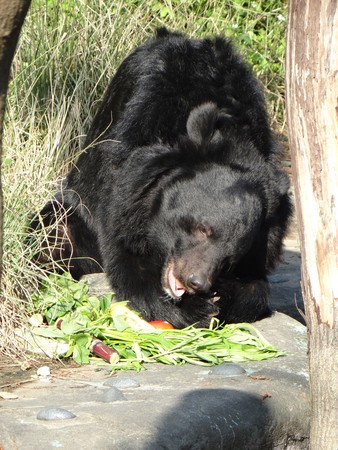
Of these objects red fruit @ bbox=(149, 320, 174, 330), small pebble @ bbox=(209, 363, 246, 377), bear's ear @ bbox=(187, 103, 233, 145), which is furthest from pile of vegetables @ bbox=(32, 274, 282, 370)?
bear's ear @ bbox=(187, 103, 233, 145)

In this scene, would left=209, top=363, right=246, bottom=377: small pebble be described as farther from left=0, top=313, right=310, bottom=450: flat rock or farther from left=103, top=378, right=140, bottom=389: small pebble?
left=103, top=378, right=140, bottom=389: small pebble

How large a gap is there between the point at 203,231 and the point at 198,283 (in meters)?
0.29

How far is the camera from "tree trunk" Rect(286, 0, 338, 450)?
2.93m

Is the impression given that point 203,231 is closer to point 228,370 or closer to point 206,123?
point 206,123

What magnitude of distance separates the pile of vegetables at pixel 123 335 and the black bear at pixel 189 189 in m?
0.20

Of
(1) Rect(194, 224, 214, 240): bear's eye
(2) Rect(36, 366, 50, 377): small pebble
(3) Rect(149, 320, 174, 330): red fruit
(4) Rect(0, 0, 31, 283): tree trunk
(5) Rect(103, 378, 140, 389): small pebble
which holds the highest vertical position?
(4) Rect(0, 0, 31, 283): tree trunk

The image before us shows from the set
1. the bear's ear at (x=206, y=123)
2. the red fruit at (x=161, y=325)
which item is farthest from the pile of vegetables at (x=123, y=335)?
the bear's ear at (x=206, y=123)

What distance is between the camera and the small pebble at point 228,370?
169 inches

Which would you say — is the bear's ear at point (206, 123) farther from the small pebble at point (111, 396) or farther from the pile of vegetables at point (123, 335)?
the small pebble at point (111, 396)

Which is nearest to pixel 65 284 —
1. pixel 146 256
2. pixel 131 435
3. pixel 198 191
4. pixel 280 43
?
pixel 146 256

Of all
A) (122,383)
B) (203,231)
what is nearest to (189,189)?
(203,231)

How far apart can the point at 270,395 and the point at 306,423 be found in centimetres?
28

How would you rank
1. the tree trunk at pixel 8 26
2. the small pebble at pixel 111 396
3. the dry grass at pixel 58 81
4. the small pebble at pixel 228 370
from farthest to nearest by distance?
1. the dry grass at pixel 58 81
2. the small pebble at pixel 228 370
3. the small pebble at pixel 111 396
4. the tree trunk at pixel 8 26

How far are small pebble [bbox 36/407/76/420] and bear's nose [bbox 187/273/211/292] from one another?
→ 1.45m
